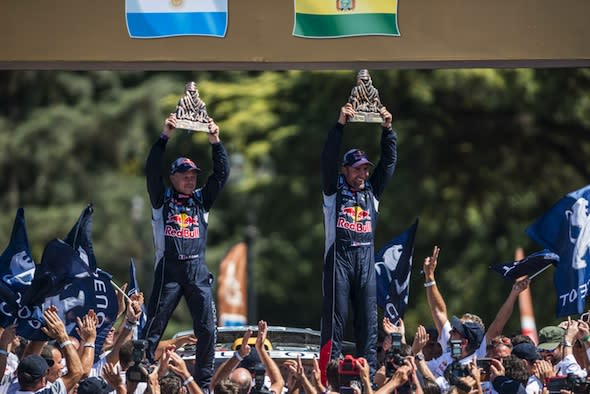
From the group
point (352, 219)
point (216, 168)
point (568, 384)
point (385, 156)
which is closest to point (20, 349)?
point (216, 168)

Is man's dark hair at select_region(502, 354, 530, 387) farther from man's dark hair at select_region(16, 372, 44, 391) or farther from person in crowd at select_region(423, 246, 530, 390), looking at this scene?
man's dark hair at select_region(16, 372, 44, 391)

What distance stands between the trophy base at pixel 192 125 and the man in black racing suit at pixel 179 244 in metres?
0.06

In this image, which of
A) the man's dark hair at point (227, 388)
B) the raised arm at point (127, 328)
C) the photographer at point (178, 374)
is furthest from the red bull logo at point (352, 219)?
→ the man's dark hair at point (227, 388)

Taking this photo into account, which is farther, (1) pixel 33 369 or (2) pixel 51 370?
(2) pixel 51 370

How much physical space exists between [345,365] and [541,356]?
2.73 metres

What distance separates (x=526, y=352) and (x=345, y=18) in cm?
372

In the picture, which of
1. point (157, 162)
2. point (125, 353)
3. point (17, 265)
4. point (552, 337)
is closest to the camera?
point (125, 353)

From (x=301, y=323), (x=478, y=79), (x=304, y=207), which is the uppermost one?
(x=478, y=79)

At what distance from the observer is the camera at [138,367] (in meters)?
11.6

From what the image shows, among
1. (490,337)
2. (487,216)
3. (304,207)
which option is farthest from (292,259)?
(490,337)

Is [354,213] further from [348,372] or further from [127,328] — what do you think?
[348,372]

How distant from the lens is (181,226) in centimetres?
1459

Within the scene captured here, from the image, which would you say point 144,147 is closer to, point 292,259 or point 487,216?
point 292,259

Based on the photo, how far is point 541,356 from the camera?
45.4 ft
